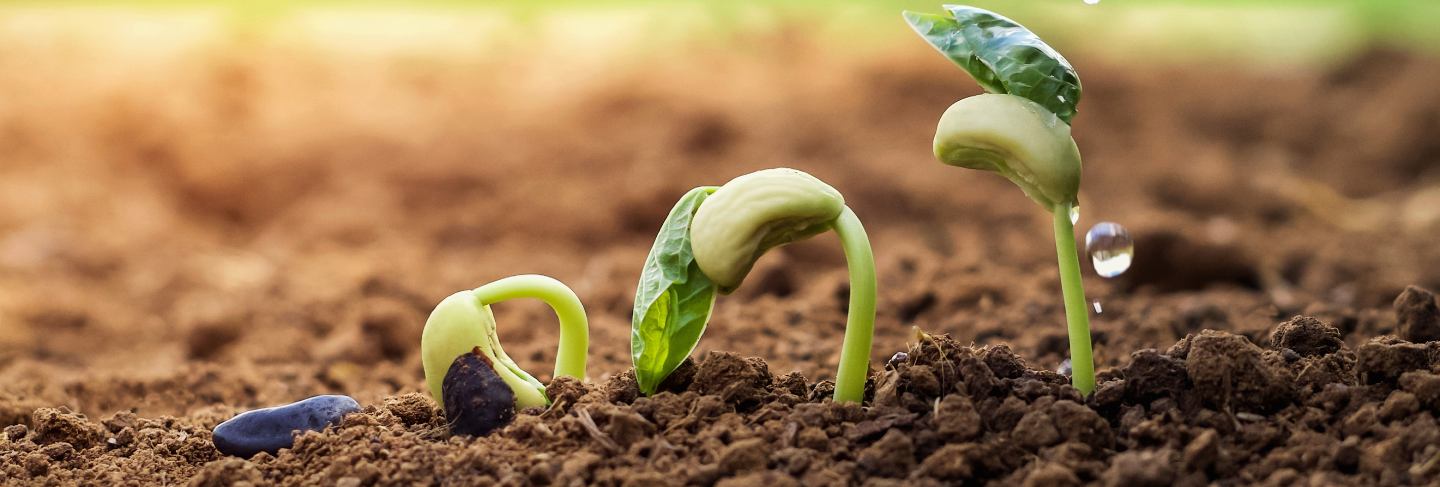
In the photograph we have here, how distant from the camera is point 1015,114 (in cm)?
160

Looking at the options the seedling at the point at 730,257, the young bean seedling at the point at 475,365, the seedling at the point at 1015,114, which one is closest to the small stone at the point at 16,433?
the young bean seedling at the point at 475,365

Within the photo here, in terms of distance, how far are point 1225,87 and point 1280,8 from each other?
98.1 inches

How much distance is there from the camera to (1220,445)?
152 centimetres

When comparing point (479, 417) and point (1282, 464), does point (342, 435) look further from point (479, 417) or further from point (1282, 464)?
point (1282, 464)

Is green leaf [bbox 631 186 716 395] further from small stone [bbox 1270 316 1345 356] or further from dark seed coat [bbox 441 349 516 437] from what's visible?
small stone [bbox 1270 316 1345 356]

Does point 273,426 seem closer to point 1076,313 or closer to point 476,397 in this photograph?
point 476,397

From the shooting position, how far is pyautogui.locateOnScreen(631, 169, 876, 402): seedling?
164 centimetres

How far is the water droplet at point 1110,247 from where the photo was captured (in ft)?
6.15

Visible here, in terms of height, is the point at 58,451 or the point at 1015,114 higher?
the point at 1015,114

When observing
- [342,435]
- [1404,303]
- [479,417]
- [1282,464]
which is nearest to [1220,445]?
[1282,464]

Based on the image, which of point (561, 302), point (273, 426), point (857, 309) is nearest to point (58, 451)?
point (273, 426)

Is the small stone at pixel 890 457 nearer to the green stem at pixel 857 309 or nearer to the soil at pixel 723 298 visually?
the soil at pixel 723 298

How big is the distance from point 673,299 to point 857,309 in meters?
0.26

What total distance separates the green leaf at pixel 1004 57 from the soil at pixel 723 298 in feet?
1.15
